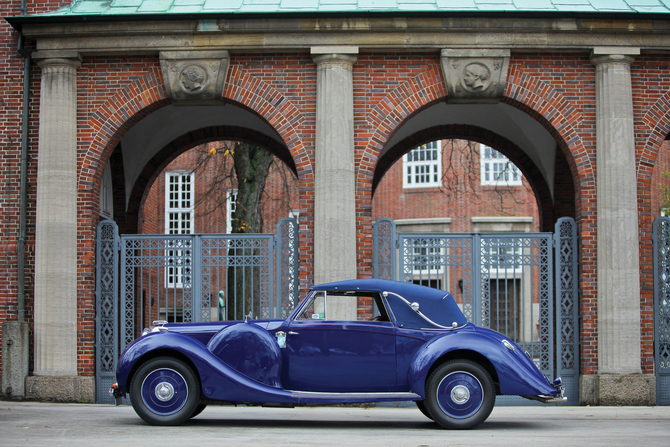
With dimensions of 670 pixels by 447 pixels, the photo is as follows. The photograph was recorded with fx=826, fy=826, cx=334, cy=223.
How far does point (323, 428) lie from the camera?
844 cm

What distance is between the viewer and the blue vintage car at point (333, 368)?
812 cm

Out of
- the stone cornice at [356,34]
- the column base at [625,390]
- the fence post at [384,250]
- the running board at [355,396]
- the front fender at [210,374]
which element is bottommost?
the column base at [625,390]

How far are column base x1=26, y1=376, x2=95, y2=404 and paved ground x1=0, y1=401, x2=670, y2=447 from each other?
0.76 metres

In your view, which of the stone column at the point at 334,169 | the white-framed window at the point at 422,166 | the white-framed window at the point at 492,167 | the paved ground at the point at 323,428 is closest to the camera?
the paved ground at the point at 323,428

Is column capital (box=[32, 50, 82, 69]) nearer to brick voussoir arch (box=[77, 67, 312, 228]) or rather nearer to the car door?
brick voussoir arch (box=[77, 67, 312, 228])

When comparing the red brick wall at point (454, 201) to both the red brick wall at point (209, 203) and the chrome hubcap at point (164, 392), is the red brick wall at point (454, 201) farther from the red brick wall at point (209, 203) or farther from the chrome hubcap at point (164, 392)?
the chrome hubcap at point (164, 392)

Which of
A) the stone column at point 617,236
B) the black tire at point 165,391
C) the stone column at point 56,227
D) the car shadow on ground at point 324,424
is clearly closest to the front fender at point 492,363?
the car shadow on ground at point 324,424

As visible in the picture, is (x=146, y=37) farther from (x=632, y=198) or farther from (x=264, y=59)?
(x=632, y=198)

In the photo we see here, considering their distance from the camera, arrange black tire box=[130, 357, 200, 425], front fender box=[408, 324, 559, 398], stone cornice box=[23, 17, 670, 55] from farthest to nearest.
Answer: stone cornice box=[23, 17, 670, 55] → black tire box=[130, 357, 200, 425] → front fender box=[408, 324, 559, 398]

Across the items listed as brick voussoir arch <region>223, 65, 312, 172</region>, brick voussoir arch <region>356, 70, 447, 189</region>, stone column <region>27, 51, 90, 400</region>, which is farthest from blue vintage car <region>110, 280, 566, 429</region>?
brick voussoir arch <region>223, 65, 312, 172</region>

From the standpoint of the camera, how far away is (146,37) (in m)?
12.4

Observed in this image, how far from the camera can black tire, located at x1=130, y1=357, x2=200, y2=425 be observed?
824 centimetres

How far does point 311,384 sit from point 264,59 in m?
5.98

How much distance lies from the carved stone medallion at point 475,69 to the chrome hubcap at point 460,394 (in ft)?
18.4
